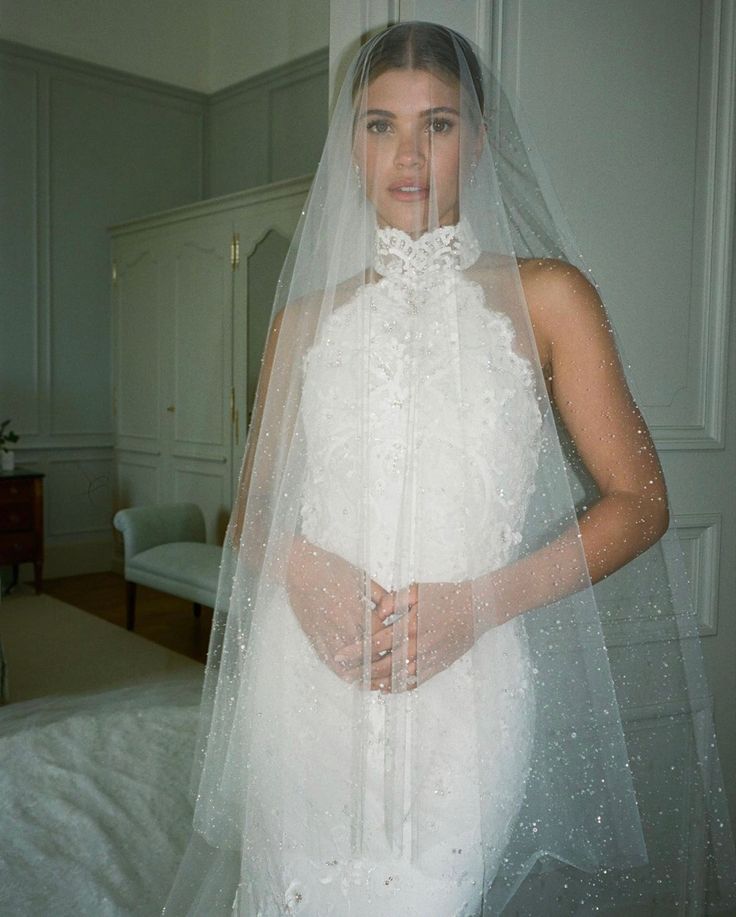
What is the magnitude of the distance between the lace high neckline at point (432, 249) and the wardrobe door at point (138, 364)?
429cm

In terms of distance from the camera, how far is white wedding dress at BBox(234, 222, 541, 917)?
3.11 ft

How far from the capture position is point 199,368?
16.3ft

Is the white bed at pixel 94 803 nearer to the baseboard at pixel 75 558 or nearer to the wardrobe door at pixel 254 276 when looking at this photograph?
the wardrobe door at pixel 254 276

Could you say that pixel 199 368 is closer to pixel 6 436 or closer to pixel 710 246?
pixel 6 436

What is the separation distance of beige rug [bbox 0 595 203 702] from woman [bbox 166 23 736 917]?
89.7 inches

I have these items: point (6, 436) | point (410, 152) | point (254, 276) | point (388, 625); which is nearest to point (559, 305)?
point (410, 152)

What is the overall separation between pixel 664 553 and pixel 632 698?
8.0 inches

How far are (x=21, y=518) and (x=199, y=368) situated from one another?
1.23 meters

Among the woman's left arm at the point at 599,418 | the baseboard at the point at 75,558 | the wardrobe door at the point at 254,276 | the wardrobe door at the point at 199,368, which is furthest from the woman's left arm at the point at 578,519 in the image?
the baseboard at the point at 75,558

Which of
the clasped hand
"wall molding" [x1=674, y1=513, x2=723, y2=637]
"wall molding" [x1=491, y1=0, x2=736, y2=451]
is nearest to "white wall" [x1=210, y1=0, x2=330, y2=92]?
"wall molding" [x1=491, y1=0, x2=736, y2=451]

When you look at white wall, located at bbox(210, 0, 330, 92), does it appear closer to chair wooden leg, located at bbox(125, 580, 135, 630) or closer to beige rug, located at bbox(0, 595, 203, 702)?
chair wooden leg, located at bbox(125, 580, 135, 630)

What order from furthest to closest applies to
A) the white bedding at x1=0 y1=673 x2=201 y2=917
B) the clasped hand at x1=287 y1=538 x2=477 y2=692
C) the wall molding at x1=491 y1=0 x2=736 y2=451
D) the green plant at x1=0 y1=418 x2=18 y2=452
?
the green plant at x1=0 y1=418 x2=18 y2=452, the wall molding at x1=491 y1=0 x2=736 y2=451, the white bedding at x1=0 y1=673 x2=201 y2=917, the clasped hand at x1=287 y1=538 x2=477 y2=692

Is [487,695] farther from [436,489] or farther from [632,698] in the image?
[632,698]

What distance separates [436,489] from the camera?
989 millimetres
